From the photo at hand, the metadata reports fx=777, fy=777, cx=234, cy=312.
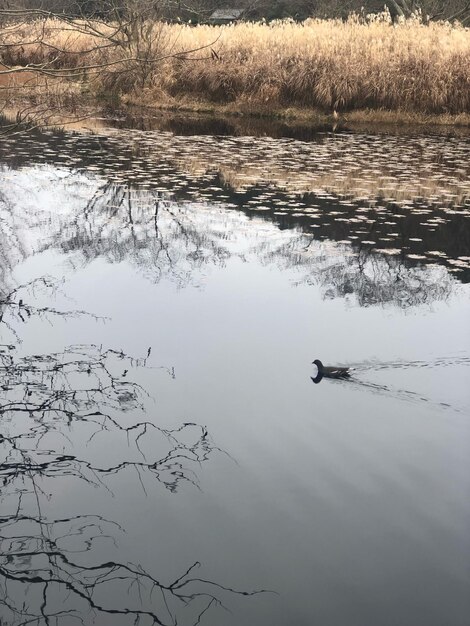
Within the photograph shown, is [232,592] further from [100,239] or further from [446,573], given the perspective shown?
[100,239]

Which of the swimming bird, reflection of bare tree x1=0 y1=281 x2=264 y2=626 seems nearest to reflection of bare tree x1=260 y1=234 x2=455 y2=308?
the swimming bird

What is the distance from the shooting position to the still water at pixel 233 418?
2836mm

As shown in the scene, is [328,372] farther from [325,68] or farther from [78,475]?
[325,68]

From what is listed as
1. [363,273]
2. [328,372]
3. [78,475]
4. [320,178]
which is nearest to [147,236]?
[363,273]

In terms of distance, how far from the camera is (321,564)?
9.65 ft

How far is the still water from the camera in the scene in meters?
2.84

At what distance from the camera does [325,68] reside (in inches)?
667

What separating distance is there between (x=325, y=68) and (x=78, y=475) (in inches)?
591

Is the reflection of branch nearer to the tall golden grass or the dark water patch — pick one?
Result: the dark water patch

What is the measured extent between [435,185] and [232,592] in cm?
837

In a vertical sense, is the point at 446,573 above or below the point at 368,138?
below

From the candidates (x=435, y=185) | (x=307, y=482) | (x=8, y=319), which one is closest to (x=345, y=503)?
(x=307, y=482)

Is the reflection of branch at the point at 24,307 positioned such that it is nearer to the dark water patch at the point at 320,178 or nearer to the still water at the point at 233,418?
the still water at the point at 233,418

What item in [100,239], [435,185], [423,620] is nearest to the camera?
[423,620]
